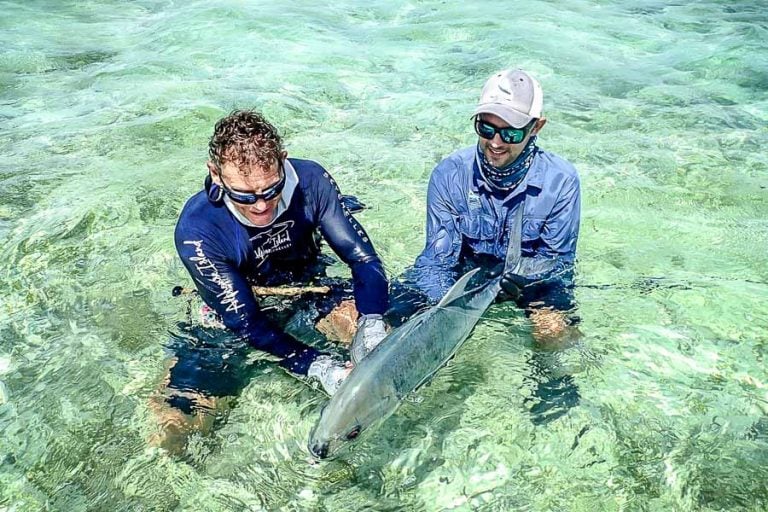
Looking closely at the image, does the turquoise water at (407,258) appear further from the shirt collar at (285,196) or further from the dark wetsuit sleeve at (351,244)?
the shirt collar at (285,196)

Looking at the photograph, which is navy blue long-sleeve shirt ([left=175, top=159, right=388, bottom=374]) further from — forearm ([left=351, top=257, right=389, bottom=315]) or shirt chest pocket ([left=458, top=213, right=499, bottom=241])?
shirt chest pocket ([left=458, top=213, right=499, bottom=241])

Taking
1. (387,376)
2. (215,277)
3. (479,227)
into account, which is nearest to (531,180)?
(479,227)

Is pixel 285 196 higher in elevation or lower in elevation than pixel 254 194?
lower

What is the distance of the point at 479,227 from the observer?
160 inches

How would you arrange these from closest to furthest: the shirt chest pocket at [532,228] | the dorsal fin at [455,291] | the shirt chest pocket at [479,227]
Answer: the dorsal fin at [455,291]
the shirt chest pocket at [532,228]
the shirt chest pocket at [479,227]

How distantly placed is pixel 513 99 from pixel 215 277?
71.4 inches

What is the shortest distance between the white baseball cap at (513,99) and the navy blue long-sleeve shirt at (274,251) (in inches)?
39.1

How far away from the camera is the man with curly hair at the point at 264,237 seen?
3.12 m

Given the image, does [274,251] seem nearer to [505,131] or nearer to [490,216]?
[490,216]

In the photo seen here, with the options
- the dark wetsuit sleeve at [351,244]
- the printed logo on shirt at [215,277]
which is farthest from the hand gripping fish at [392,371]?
the printed logo on shirt at [215,277]

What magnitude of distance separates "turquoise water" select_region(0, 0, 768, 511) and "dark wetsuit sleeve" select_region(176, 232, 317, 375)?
309 millimetres

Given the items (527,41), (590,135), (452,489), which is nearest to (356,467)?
(452,489)

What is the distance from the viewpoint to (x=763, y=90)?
8148mm

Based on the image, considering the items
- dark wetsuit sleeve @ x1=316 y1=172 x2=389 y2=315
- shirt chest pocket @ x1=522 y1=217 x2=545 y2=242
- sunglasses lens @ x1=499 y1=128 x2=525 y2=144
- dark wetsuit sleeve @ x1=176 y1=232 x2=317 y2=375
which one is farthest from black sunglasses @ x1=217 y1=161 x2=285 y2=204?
shirt chest pocket @ x1=522 y1=217 x2=545 y2=242
